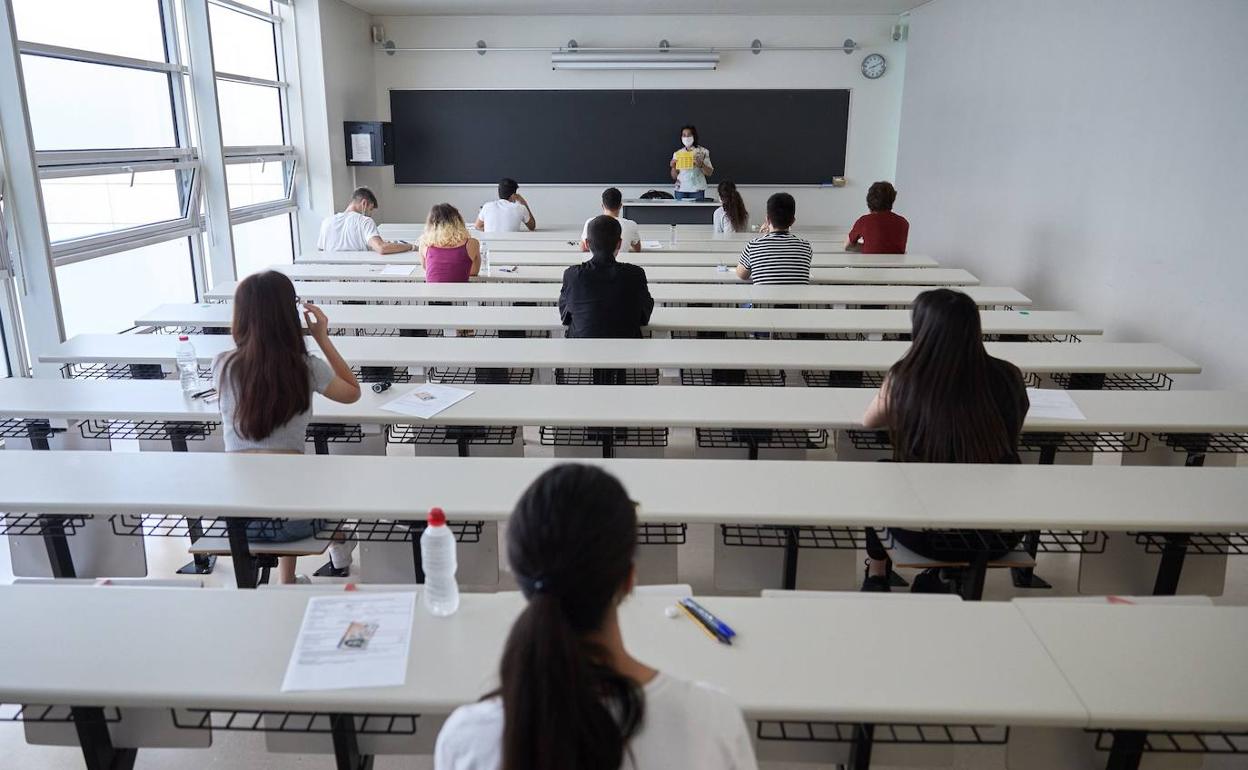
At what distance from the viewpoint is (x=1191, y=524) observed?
2.21m

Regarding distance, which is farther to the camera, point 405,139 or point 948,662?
point 405,139

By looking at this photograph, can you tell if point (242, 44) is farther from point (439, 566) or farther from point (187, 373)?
point (439, 566)

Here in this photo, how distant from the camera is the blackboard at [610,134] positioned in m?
10.6

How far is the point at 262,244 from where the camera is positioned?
27.4 ft

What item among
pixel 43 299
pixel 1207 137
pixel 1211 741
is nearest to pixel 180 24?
pixel 43 299

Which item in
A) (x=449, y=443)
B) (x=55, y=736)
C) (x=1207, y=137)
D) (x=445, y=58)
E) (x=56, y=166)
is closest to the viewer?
(x=55, y=736)

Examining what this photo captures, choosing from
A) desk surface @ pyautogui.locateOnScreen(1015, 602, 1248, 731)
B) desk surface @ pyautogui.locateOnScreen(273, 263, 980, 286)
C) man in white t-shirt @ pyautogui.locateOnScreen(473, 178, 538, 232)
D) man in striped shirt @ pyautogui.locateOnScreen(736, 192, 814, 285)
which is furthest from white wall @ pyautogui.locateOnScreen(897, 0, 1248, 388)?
man in white t-shirt @ pyautogui.locateOnScreen(473, 178, 538, 232)

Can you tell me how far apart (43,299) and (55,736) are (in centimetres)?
384

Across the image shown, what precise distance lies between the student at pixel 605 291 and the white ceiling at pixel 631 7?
20.6 ft

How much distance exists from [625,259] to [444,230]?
1520mm

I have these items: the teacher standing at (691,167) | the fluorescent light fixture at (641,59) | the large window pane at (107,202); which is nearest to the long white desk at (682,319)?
the large window pane at (107,202)

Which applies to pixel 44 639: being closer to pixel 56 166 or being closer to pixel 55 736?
pixel 55 736

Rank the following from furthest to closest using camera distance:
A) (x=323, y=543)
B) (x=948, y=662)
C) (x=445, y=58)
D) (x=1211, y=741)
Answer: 1. (x=445, y=58)
2. (x=323, y=543)
3. (x=1211, y=741)
4. (x=948, y=662)

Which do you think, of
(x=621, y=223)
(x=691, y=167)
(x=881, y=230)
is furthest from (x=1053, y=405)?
(x=691, y=167)
